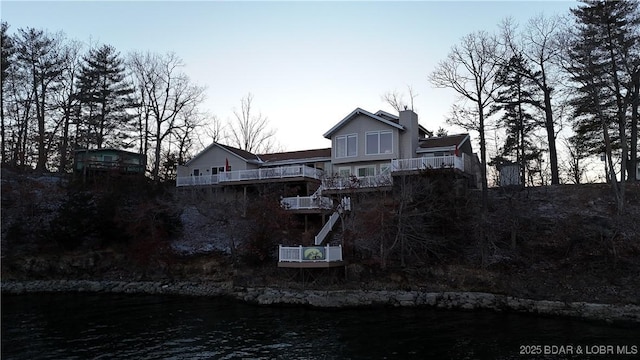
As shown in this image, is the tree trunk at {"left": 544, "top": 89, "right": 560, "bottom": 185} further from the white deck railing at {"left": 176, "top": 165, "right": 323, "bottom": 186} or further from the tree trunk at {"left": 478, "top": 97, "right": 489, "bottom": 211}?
the white deck railing at {"left": 176, "top": 165, "right": 323, "bottom": 186}

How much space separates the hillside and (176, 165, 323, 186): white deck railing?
172cm

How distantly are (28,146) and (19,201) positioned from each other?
13016 millimetres

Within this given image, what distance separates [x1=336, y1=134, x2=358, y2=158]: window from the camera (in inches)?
1180

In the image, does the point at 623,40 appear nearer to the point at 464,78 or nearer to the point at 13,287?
the point at 464,78

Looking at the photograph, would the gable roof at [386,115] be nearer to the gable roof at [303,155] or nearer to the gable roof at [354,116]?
the gable roof at [354,116]

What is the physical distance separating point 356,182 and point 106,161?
70.1 ft

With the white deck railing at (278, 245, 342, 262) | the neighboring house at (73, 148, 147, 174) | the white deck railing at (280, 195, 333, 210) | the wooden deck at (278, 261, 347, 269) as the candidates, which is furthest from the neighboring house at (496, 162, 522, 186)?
the neighboring house at (73, 148, 147, 174)

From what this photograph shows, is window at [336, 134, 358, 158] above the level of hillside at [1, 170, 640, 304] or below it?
above

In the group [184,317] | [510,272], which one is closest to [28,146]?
[184,317]

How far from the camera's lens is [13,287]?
23188 mm

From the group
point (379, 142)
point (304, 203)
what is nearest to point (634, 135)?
point (379, 142)

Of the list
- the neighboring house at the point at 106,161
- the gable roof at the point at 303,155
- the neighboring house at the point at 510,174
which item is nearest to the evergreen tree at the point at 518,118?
the neighboring house at the point at 510,174

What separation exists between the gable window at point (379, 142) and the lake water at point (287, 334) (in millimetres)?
12973

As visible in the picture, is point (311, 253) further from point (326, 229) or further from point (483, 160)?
point (483, 160)
